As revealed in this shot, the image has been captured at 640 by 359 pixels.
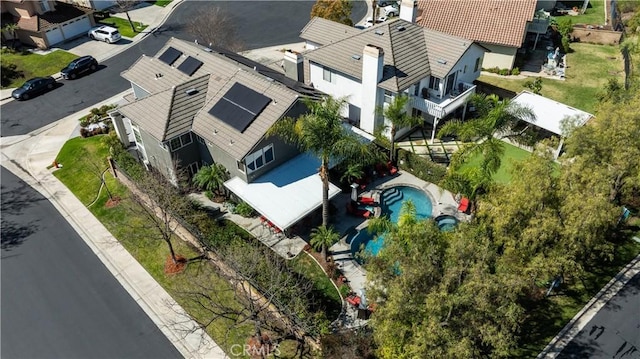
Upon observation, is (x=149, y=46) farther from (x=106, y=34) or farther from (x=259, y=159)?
(x=259, y=159)

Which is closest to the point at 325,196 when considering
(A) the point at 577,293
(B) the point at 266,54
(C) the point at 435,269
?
(C) the point at 435,269

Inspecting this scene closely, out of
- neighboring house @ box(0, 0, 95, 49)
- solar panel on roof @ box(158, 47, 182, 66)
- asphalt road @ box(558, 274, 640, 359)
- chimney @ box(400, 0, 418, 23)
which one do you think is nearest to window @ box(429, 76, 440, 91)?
chimney @ box(400, 0, 418, 23)

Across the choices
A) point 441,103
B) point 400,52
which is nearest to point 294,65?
point 400,52

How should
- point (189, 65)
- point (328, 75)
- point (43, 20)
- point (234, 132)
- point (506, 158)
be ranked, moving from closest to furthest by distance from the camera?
point (234, 132)
point (189, 65)
point (506, 158)
point (328, 75)
point (43, 20)

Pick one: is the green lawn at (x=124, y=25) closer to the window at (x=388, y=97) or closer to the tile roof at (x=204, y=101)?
the tile roof at (x=204, y=101)

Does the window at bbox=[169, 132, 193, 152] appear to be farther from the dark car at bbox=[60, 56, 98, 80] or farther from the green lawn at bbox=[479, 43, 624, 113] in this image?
the green lawn at bbox=[479, 43, 624, 113]

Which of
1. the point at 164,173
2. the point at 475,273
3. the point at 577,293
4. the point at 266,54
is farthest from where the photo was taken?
the point at 266,54

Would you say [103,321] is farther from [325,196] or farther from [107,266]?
[325,196]
